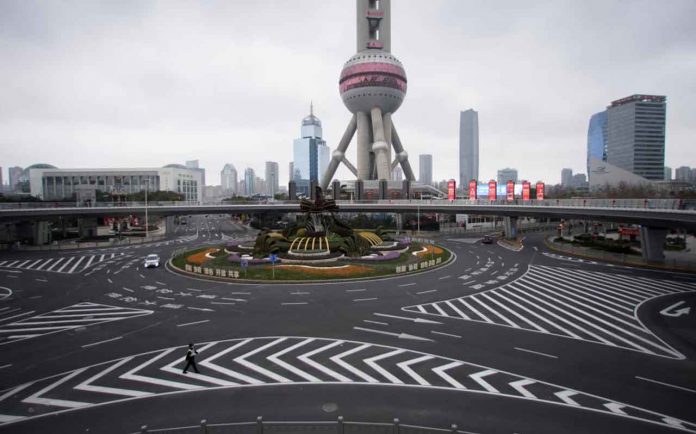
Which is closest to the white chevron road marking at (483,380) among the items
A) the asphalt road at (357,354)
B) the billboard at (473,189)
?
the asphalt road at (357,354)

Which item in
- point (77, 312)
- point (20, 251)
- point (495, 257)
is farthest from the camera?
point (20, 251)

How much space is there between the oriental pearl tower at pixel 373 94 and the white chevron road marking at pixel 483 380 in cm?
10409

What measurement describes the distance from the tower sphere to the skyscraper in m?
131

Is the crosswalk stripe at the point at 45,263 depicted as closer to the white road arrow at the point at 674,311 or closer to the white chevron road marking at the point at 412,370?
the white chevron road marking at the point at 412,370

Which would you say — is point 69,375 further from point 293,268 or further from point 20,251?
point 20,251

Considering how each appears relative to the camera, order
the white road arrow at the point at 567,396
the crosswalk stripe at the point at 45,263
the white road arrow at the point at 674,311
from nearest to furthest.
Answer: the white road arrow at the point at 567,396 < the white road arrow at the point at 674,311 < the crosswalk stripe at the point at 45,263

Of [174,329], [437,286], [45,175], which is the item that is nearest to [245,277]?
[174,329]

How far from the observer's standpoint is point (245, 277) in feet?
112

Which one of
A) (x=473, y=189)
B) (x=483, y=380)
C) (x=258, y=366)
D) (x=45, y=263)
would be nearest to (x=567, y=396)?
(x=483, y=380)

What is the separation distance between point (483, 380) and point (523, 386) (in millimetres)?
1509

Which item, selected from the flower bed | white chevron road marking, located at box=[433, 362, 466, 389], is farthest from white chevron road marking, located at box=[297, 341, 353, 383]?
the flower bed

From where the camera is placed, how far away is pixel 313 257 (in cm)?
4028

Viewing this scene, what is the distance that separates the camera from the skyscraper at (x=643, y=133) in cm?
17838

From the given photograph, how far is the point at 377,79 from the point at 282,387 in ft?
382
